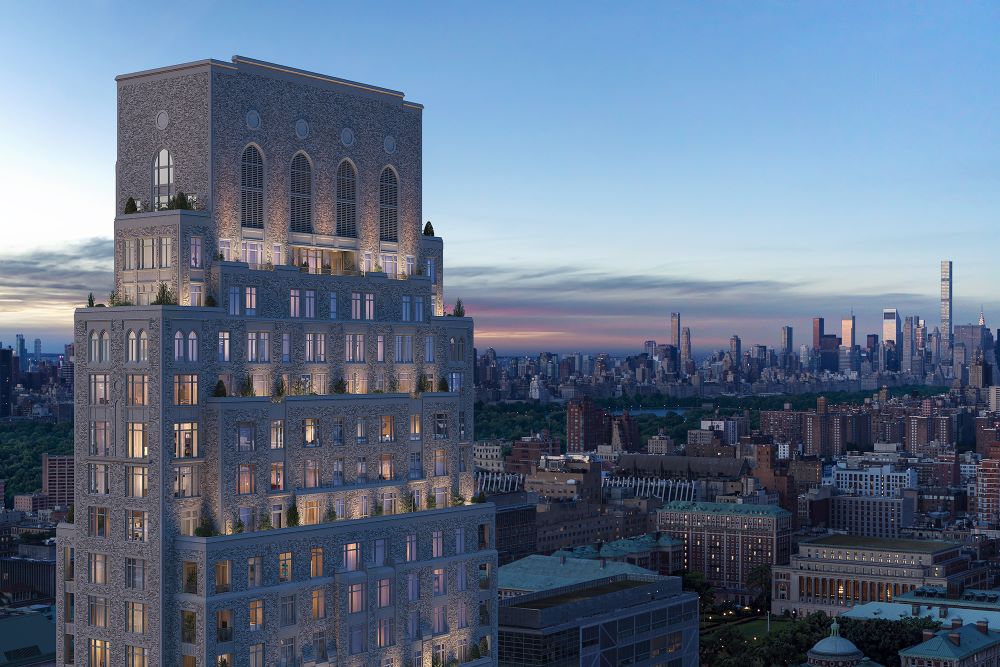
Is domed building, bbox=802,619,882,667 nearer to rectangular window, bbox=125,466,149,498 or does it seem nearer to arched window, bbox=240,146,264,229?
arched window, bbox=240,146,264,229

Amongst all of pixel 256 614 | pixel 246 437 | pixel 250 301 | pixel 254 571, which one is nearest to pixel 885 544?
pixel 256 614

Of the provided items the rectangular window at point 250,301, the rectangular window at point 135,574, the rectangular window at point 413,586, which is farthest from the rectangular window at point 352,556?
the rectangular window at point 250,301

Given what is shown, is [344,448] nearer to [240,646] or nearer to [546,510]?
[240,646]

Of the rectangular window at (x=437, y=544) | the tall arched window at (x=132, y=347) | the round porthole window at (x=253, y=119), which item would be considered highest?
the round porthole window at (x=253, y=119)

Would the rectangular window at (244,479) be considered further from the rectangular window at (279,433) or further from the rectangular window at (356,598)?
the rectangular window at (356,598)

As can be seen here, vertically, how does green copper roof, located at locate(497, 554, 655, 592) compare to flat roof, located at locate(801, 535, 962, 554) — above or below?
above

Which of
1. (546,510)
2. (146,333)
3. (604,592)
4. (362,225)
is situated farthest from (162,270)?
(546,510)


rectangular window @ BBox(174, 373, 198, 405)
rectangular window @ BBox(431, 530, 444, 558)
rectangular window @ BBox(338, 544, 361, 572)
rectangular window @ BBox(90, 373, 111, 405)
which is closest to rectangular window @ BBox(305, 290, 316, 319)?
rectangular window @ BBox(174, 373, 198, 405)
